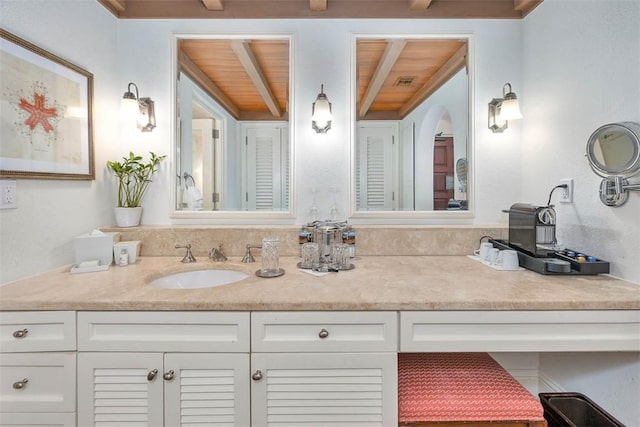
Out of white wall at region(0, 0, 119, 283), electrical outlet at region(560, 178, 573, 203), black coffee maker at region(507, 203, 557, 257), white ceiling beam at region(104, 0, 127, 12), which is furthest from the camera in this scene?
white ceiling beam at region(104, 0, 127, 12)

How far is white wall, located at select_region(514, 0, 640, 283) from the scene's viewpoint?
A: 1.17m

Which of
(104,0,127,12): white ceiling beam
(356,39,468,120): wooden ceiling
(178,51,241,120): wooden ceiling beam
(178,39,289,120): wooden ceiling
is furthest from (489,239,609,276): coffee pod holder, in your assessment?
(104,0,127,12): white ceiling beam

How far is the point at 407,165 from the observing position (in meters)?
1.74

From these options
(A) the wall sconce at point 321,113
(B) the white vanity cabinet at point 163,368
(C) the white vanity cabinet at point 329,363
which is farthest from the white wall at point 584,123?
(B) the white vanity cabinet at point 163,368

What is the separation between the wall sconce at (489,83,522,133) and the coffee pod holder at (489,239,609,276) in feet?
2.50

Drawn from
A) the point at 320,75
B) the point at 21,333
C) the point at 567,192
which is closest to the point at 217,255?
the point at 21,333

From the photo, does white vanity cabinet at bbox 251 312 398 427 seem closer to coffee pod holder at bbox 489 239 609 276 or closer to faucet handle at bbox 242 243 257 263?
faucet handle at bbox 242 243 257 263

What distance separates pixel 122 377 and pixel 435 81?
2022 mm

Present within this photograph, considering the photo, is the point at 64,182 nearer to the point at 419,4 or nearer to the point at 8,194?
the point at 8,194

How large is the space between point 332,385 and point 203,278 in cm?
84

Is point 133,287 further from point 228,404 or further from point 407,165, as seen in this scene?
point 407,165

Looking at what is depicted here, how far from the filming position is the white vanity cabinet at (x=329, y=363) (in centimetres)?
102

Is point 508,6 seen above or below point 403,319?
above

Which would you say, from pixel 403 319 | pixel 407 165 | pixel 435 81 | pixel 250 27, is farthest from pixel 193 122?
pixel 403 319
